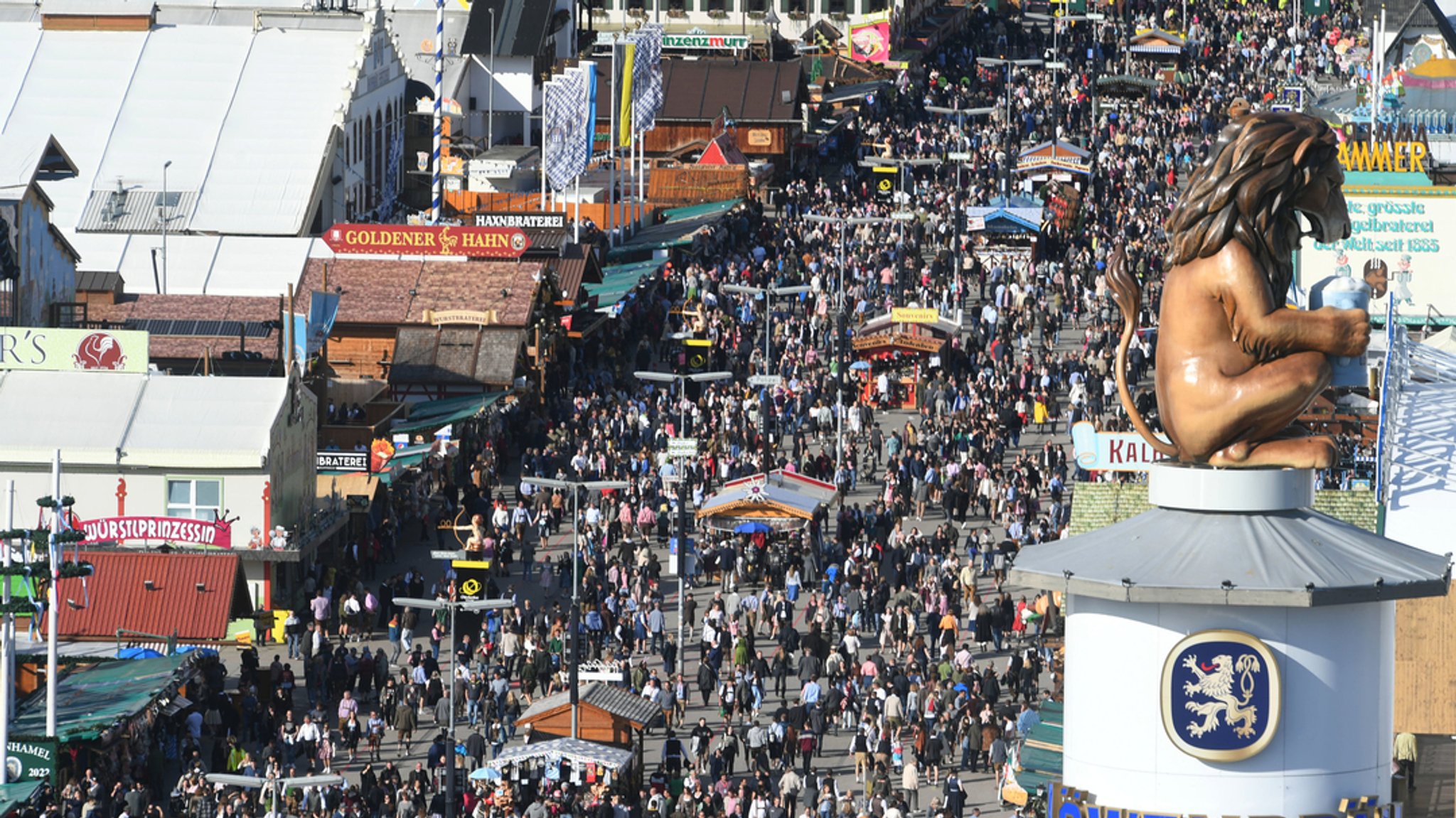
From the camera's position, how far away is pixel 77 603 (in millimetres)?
47156

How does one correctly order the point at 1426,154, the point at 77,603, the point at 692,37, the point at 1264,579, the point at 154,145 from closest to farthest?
the point at 1264,579
the point at 77,603
the point at 1426,154
the point at 154,145
the point at 692,37

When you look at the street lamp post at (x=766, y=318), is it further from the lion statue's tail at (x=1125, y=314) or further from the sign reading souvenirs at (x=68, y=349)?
the lion statue's tail at (x=1125, y=314)

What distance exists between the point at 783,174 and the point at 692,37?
58.9 feet

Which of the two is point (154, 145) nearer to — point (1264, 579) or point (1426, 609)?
point (1426, 609)

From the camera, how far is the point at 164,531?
4938 cm

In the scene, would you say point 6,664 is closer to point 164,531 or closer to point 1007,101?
point 164,531

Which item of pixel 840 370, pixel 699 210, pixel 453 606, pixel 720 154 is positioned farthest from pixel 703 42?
pixel 453 606

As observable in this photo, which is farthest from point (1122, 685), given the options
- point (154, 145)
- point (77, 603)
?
point (154, 145)

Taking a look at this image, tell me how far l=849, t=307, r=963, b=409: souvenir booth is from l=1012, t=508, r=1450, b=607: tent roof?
45784 mm

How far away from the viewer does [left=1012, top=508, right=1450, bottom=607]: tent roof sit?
1628 cm

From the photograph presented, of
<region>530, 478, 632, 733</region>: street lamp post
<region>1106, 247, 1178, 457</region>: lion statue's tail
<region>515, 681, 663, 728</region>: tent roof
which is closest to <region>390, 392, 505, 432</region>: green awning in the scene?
<region>530, 478, 632, 733</region>: street lamp post

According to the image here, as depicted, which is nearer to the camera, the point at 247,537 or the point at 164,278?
the point at 247,537

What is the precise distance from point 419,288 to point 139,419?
688 inches

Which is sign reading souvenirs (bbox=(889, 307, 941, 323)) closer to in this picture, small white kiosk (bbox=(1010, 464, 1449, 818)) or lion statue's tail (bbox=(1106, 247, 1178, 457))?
lion statue's tail (bbox=(1106, 247, 1178, 457))
